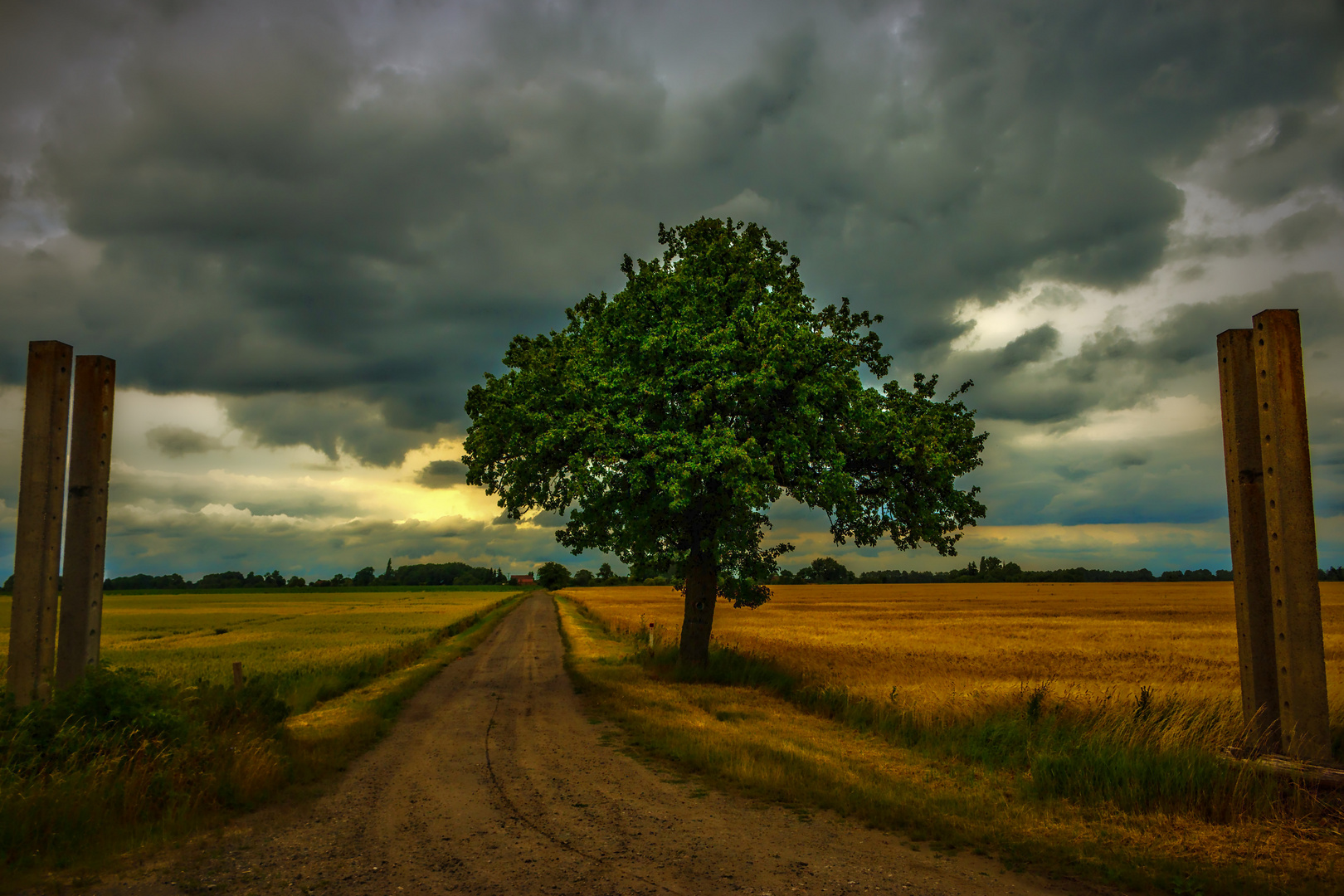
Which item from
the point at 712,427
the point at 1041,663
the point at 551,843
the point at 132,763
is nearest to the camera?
the point at 551,843

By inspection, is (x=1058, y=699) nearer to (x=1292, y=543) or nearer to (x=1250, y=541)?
(x=1250, y=541)

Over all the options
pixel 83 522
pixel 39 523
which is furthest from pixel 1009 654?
pixel 39 523

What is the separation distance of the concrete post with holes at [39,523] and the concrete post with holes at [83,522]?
0.47ft

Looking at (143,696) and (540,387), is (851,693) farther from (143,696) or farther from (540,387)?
(143,696)

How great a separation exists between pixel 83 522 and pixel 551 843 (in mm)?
8159

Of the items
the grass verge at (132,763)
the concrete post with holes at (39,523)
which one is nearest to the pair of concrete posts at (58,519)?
the concrete post with holes at (39,523)

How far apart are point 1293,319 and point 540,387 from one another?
53.0 feet

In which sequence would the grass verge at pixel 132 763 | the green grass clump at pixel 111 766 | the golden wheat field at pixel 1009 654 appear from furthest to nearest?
the golden wheat field at pixel 1009 654 → the green grass clump at pixel 111 766 → the grass verge at pixel 132 763

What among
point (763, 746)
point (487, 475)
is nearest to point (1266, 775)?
point (763, 746)

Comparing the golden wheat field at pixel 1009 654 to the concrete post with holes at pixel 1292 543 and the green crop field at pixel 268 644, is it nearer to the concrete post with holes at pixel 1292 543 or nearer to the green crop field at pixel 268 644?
the concrete post with holes at pixel 1292 543

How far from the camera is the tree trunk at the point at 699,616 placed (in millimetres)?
21672

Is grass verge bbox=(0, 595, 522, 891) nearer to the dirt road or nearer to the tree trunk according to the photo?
the dirt road

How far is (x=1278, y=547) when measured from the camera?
9.09m

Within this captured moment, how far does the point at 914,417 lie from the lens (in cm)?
2028
